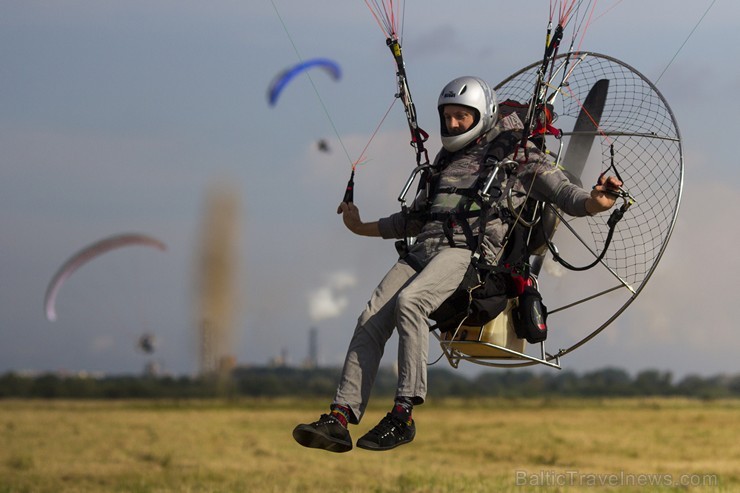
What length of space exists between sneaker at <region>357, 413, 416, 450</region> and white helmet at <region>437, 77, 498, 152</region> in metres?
2.29

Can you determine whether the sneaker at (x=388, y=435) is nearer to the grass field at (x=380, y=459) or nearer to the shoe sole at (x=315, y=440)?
the shoe sole at (x=315, y=440)

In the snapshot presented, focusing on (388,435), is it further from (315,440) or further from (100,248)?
(100,248)

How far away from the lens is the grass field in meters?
25.0

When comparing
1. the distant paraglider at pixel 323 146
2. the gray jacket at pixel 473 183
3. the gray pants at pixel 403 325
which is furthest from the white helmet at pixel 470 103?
the distant paraglider at pixel 323 146

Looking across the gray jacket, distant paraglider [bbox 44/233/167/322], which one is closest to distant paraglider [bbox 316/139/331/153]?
distant paraglider [bbox 44/233/167/322]

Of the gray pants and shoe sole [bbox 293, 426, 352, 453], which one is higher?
the gray pants

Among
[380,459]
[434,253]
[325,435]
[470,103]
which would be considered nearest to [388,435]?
[325,435]

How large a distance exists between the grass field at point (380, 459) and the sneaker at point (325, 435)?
12.8m

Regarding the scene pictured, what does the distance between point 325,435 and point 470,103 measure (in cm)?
283

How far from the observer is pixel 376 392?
4432 inches

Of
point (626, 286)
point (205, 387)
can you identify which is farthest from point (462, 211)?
point (205, 387)

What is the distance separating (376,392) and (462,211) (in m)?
105

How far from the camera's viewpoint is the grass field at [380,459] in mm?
25047

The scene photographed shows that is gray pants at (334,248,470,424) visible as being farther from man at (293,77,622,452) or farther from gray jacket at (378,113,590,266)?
gray jacket at (378,113,590,266)
